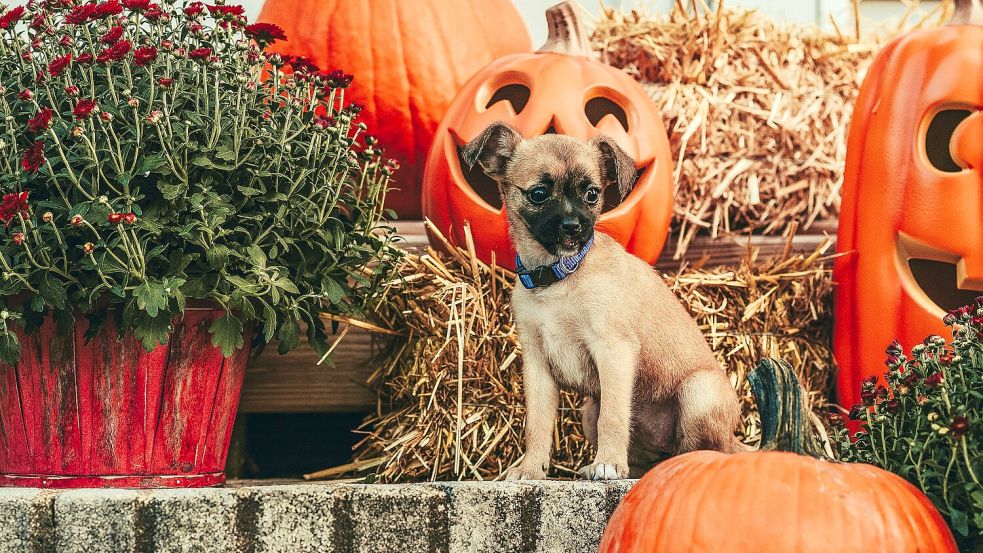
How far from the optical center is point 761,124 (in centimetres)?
406

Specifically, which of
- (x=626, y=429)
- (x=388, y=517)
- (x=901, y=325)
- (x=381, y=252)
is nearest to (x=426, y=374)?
(x=381, y=252)

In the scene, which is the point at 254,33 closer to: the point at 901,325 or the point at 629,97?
the point at 629,97

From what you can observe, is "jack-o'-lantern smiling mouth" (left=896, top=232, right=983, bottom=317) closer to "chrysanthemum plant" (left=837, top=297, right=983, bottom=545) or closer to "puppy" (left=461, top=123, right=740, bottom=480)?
"puppy" (left=461, top=123, right=740, bottom=480)

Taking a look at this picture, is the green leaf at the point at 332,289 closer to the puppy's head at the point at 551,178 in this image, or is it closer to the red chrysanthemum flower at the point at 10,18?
the puppy's head at the point at 551,178

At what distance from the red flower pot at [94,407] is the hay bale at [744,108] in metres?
1.95

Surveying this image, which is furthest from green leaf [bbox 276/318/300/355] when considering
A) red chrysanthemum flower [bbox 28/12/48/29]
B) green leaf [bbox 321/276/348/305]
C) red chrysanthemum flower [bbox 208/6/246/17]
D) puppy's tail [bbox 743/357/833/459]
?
puppy's tail [bbox 743/357/833/459]

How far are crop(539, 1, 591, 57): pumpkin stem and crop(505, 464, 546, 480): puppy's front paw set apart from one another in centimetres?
157

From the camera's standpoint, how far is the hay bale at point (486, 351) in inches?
130

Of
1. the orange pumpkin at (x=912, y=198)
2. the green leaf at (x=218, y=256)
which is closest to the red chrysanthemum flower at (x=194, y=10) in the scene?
the green leaf at (x=218, y=256)

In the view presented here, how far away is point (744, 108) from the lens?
4.04 metres

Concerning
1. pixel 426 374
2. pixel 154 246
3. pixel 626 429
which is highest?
pixel 154 246

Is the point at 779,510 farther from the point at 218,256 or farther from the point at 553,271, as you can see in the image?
the point at 218,256

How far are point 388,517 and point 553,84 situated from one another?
1.71 meters

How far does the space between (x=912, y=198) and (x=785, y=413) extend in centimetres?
143
